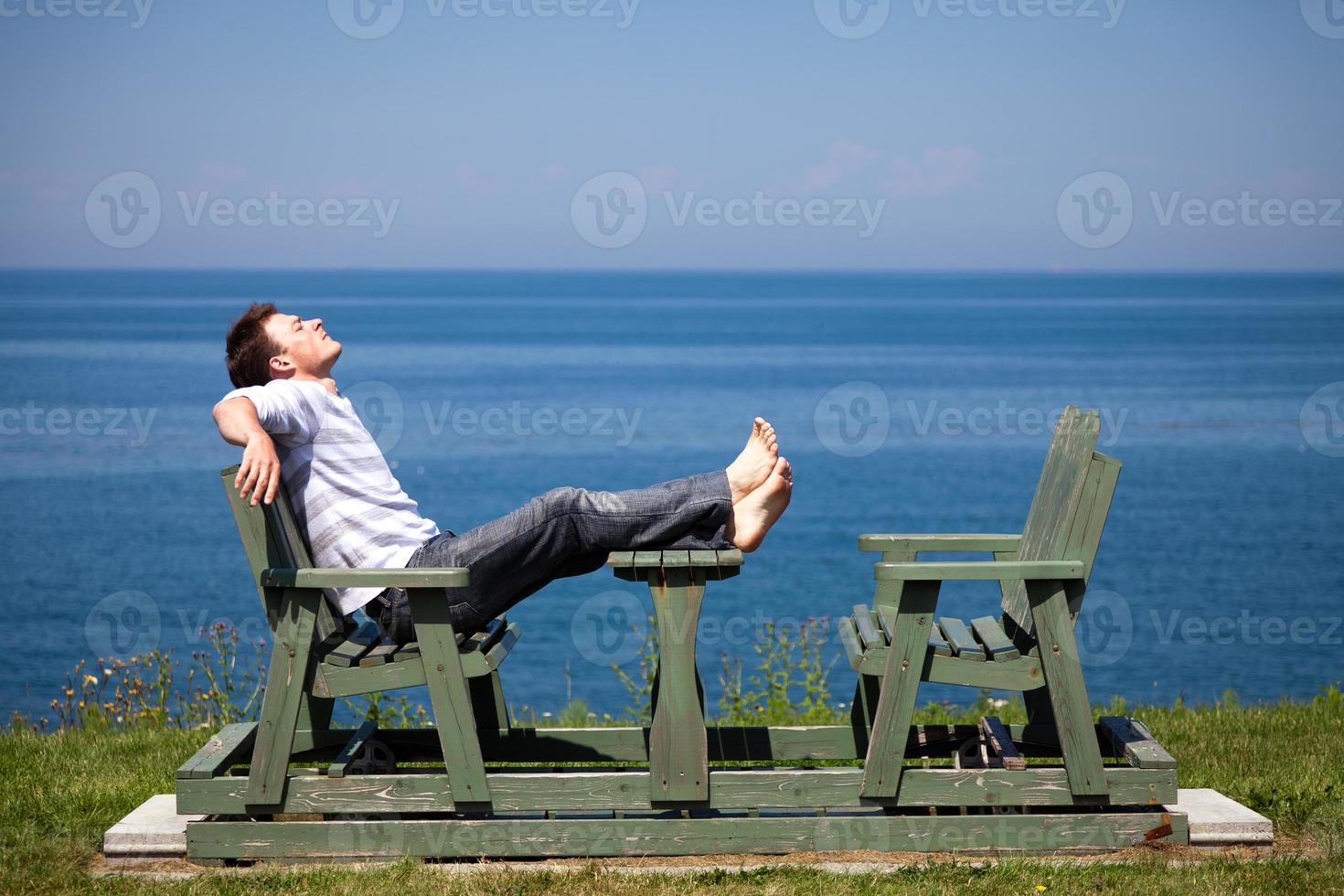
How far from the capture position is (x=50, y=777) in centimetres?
556

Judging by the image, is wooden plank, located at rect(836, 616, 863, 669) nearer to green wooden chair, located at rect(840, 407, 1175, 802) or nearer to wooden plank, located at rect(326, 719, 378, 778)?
green wooden chair, located at rect(840, 407, 1175, 802)

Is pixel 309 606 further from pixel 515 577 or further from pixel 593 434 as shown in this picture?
pixel 593 434

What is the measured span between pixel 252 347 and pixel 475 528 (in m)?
1.14

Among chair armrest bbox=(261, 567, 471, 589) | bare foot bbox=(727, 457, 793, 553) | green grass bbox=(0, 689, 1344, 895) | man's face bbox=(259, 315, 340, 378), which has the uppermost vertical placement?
man's face bbox=(259, 315, 340, 378)

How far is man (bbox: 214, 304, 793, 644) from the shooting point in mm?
4766

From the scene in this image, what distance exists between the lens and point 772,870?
14.4 ft

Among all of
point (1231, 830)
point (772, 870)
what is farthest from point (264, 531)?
point (1231, 830)

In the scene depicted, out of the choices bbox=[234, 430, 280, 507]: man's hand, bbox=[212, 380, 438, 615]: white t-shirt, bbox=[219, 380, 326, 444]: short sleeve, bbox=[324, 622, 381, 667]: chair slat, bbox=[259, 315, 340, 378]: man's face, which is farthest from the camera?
bbox=[259, 315, 340, 378]: man's face

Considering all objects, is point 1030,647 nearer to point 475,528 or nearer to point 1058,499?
point 1058,499

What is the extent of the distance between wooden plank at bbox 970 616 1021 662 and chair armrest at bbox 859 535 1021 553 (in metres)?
0.27

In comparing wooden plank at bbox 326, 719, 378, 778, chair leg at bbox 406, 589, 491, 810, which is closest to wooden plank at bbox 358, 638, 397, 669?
chair leg at bbox 406, 589, 491, 810

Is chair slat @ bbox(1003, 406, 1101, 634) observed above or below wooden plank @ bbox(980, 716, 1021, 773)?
above

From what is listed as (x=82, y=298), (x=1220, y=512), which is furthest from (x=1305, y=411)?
(x=82, y=298)

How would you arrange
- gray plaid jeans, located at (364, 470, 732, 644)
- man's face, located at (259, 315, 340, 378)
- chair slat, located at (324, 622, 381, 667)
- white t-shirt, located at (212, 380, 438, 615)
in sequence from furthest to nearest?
man's face, located at (259, 315, 340, 378), white t-shirt, located at (212, 380, 438, 615), gray plaid jeans, located at (364, 470, 732, 644), chair slat, located at (324, 622, 381, 667)
